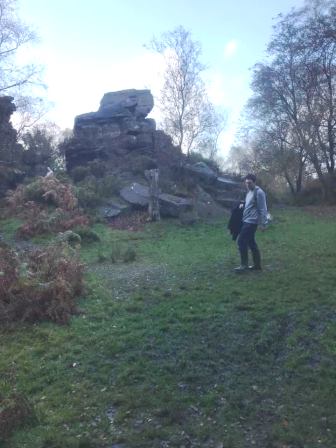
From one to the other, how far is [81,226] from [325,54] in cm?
1961

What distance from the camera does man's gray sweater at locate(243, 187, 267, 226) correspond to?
34.8 feet

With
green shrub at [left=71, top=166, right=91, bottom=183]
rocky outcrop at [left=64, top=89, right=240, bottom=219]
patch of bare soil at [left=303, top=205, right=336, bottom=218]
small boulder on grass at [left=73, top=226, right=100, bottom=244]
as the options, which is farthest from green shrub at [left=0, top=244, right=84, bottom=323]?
patch of bare soil at [left=303, top=205, right=336, bottom=218]

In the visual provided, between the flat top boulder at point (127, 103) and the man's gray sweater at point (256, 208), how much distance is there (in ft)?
69.5

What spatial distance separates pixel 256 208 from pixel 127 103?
22578 mm

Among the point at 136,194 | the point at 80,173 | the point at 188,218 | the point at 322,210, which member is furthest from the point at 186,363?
the point at 322,210

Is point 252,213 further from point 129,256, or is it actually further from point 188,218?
point 188,218

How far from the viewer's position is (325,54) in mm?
29828

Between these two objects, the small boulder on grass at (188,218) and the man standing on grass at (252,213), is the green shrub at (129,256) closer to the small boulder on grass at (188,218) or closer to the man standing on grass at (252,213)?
the man standing on grass at (252,213)

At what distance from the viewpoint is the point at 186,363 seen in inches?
268

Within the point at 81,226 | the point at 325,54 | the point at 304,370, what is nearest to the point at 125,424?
the point at 304,370

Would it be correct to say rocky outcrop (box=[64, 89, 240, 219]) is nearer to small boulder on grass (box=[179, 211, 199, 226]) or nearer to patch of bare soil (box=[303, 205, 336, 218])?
small boulder on grass (box=[179, 211, 199, 226])

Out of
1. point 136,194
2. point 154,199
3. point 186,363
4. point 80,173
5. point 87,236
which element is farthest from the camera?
point 80,173

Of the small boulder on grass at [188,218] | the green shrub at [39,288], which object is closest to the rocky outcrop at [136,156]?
the small boulder on grass at [188,218]

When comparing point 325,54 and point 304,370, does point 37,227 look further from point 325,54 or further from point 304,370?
point 325,54
